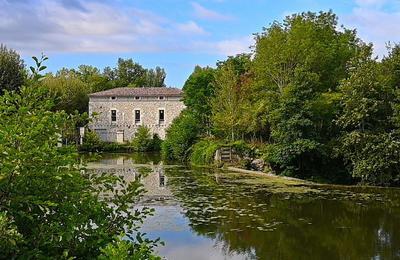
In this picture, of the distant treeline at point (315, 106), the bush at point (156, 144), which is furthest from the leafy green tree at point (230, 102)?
the bush at point (156, 144)

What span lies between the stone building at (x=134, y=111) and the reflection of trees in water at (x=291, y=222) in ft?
96.2

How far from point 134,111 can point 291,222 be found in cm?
3642

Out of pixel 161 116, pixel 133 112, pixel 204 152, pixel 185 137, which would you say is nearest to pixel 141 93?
pixel 133 112

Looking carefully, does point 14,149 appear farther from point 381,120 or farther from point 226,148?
point 226,148

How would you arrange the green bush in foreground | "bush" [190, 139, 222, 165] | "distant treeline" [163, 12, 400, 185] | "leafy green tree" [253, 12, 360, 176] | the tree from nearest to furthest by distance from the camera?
the green bush in foreground < "distant treeline" [163, 12, 400, 185] < "leafy green tree" [253, 12, 360, 176] < "bush" [190, 139, 222, 165] < the tree

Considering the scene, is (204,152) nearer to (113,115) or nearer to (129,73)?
(113,115)

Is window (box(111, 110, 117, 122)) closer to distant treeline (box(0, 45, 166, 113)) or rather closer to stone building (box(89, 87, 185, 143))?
stone building (box(89, 87, 185, 143))

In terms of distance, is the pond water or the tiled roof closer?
the pond water

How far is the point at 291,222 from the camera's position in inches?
511

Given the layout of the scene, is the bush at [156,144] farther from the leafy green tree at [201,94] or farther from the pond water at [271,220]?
the pond water at [271,220]

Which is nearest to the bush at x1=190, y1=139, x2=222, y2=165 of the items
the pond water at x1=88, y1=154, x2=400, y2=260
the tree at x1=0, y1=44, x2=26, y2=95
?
the pond water at x1=88, y1=154, x2=400, y2=260

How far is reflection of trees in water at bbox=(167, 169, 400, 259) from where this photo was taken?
1038 cm

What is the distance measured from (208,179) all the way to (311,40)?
32.5 feet

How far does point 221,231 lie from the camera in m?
11.8
